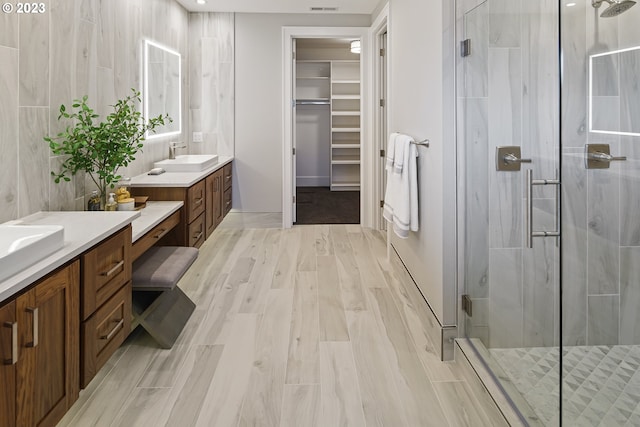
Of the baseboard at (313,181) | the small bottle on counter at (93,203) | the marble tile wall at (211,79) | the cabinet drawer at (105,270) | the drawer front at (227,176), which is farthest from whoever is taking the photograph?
the baseboard at (313,181)

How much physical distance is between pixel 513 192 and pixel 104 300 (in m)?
1.75

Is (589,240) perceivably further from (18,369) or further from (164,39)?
(164,39)

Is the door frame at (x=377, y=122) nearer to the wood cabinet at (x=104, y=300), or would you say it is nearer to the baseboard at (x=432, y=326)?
the baseboard at (x=432, y=326)

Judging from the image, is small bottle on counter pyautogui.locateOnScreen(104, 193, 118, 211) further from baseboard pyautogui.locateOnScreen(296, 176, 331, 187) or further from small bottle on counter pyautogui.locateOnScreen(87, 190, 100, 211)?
baseboard pyautogui.locateOnScreen(296, 176, 331, 187)

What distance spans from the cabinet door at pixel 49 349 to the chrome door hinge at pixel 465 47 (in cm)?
200

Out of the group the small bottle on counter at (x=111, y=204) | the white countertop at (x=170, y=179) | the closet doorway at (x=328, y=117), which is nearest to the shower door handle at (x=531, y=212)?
the small bottle on counter at (x=111, y=204)

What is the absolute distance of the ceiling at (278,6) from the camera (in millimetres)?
5332

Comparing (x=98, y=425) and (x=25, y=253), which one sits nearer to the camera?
(x=25, y=253)

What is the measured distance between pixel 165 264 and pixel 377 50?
375 cm

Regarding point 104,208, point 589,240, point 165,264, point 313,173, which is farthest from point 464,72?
point 313,173

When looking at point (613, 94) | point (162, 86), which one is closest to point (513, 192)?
point (613, 94)

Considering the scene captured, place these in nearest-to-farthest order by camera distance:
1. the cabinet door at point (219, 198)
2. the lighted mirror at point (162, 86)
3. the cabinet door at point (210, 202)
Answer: the lighted mirror at point (162, 86) → the cabinet door at point (210, 202) → the cabinet door at point (219, 198)

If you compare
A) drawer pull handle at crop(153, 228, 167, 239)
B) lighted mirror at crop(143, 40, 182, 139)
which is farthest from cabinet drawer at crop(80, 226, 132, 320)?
lighted mirror at crop(143, 40, 182, 139)

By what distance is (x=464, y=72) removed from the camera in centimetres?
260
